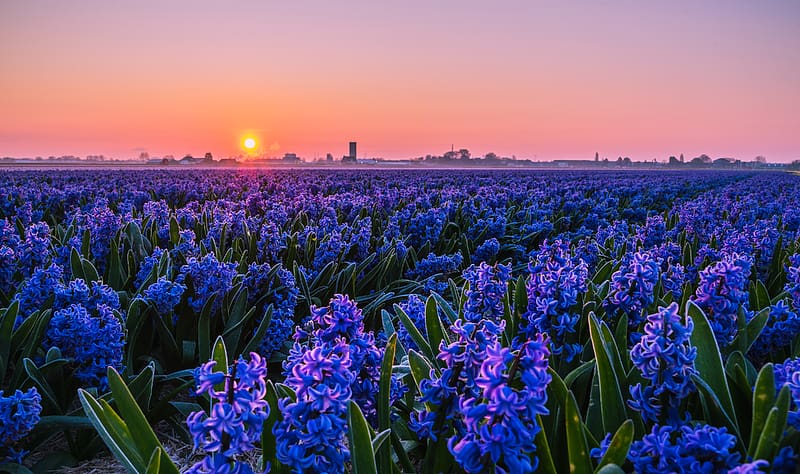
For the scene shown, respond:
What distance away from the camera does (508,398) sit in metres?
1.00

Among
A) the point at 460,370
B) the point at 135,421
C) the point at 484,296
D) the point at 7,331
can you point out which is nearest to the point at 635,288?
the point at 484,296

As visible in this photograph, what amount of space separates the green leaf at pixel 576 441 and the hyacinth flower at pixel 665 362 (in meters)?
0.21

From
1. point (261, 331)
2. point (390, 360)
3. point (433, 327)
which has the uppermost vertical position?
point (390, 360)

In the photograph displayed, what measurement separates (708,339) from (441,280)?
405cm

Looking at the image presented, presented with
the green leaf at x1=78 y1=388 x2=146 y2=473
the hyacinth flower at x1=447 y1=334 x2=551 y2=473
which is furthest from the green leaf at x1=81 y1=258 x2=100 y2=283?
the hyacinth flower at x1=447 y1=334 x2=551 y2=473

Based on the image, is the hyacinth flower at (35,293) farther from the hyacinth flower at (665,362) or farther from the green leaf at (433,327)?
the hyacinth flower at (665,362)

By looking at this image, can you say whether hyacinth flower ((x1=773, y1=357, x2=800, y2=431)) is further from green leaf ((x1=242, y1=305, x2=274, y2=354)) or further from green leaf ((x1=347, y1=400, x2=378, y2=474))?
green leaf ((x1=242, y1=305, x2=274, y2=354))

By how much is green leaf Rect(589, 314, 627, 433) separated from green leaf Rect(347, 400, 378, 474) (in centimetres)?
78

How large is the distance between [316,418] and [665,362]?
924 millimetres

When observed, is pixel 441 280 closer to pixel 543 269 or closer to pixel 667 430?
pixel 543 269

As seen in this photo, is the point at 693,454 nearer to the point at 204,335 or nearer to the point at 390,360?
the point at 390,360

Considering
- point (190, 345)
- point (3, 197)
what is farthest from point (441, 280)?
point (3, 197)

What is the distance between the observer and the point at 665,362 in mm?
1462

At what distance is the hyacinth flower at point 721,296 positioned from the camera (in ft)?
6.20
